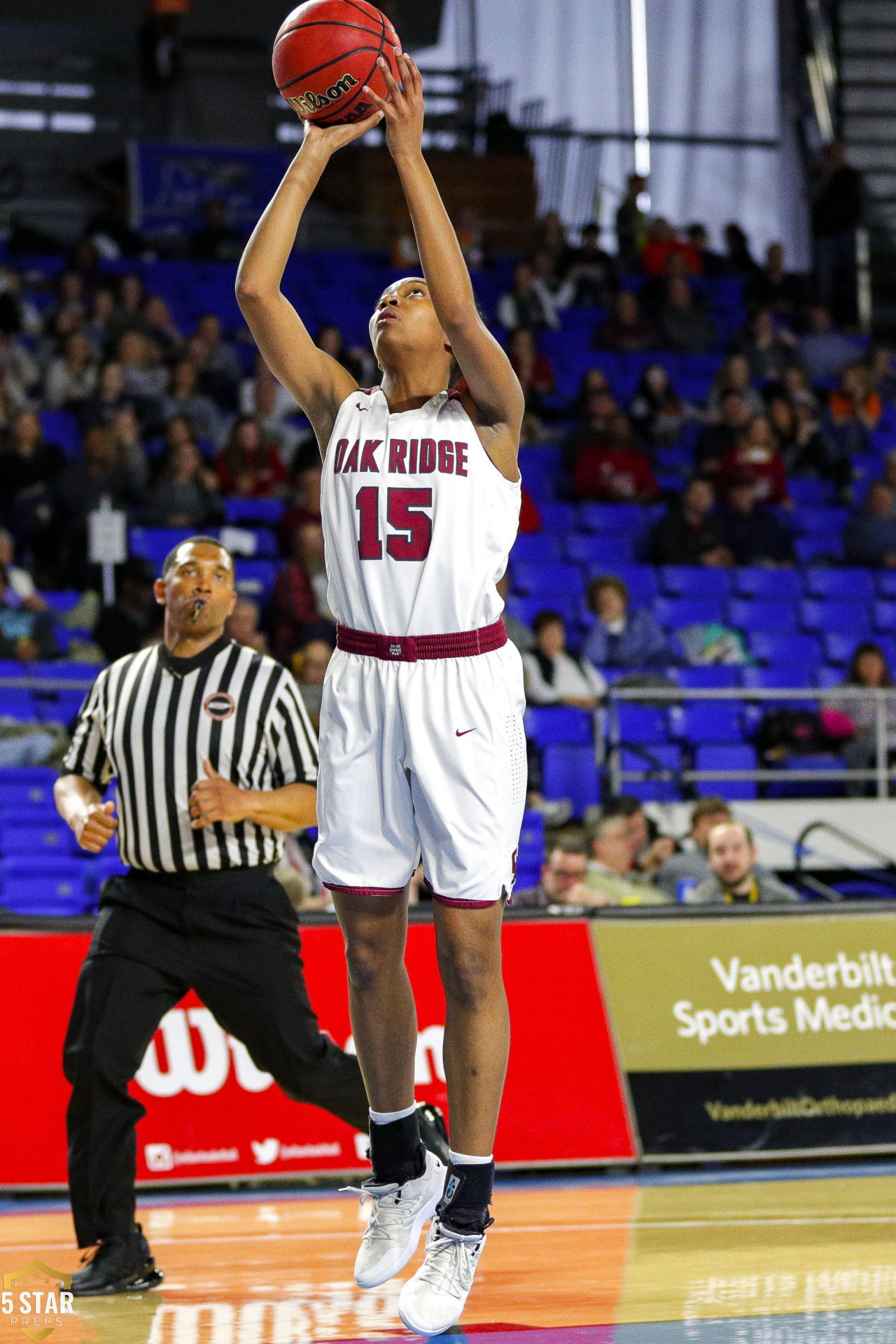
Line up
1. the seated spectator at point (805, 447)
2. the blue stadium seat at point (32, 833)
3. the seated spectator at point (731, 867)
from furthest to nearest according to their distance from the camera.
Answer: the seated spectator at point (805, 447), the blue stadium seat at point (32, 833), the seated spectator at point (731, 867)

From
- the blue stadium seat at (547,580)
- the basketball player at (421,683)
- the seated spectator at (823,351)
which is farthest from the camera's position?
the seated spectator at (823,351)

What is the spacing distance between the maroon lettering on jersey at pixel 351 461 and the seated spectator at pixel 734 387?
9956 millimetres

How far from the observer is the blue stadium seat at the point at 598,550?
38.0 feet

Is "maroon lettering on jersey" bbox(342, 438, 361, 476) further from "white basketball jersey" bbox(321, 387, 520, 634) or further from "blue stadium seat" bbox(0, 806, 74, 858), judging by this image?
"blue stadium seat" bbox(0, 806, 74, 858)

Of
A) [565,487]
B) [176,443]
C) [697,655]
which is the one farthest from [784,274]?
[176,443]

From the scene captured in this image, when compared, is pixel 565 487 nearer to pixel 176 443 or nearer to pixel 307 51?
pixel 176 443

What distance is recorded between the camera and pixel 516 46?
1803cm

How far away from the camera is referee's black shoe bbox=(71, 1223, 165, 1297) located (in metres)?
4.12

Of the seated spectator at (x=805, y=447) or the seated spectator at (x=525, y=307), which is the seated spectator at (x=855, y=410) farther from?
the seated spectator at (x=525, y=307)

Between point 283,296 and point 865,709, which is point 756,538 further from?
point 283,296

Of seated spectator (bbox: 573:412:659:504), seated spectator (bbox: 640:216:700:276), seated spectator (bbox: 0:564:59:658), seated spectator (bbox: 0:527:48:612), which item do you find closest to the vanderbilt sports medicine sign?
seated spectator (bbox: 0:564:59:658)

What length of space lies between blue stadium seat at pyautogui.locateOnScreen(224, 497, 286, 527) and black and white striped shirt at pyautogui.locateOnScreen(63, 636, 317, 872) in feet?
20.9

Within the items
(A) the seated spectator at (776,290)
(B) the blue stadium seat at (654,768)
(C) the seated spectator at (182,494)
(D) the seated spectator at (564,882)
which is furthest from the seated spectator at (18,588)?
(A) the seated spectator at (776,290)

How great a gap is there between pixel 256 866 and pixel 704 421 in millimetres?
9598
